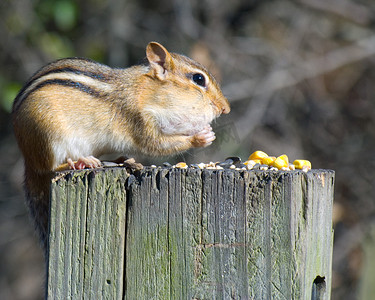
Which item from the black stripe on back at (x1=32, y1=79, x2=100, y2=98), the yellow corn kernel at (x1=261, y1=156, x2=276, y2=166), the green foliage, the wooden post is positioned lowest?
the wooden post

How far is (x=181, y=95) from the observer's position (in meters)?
3.17

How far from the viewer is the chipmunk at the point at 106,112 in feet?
9.23

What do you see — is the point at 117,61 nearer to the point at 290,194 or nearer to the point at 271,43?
the point at 271,43

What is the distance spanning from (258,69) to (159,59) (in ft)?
11.5

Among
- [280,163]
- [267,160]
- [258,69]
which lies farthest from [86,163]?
[258,69]

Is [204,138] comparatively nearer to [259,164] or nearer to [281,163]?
[259,164]

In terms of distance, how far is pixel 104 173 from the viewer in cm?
174

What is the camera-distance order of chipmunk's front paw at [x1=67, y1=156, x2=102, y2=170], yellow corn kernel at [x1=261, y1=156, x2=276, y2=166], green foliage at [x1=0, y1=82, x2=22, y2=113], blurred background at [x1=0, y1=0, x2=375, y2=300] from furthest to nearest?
blurred background at [x1=0, y1=0, x2=375, y2=300], green foliage at [x1=0, y1=82, x2=22, y2=113], chipmunk's front paw at [x1=67, y1=156, x2=102, y2=170], yellow corn kernel at [x1=261, y1=156, x2=276, y2=166]

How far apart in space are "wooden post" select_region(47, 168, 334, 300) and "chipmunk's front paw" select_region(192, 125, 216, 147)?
1296 millimetres

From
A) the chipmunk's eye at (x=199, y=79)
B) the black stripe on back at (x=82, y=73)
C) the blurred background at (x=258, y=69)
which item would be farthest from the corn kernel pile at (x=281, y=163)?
the blurred background at (x=258, y=69)

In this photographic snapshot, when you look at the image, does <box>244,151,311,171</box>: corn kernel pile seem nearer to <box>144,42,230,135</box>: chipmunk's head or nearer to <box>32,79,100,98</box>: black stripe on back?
<box>144,42,230,135</box>: chipmunk's head

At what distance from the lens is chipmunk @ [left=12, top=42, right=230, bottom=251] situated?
2812 millimetres

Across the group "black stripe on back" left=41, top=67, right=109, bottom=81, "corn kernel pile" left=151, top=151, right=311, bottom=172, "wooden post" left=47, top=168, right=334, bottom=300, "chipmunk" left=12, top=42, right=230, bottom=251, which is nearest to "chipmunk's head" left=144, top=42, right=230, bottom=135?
"chipmunk" left=12, top=42, right=230, bottom=251

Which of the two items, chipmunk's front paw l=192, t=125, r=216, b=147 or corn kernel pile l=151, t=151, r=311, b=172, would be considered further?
chipmunk's front paw l=192, t=125, r=216, b=147
